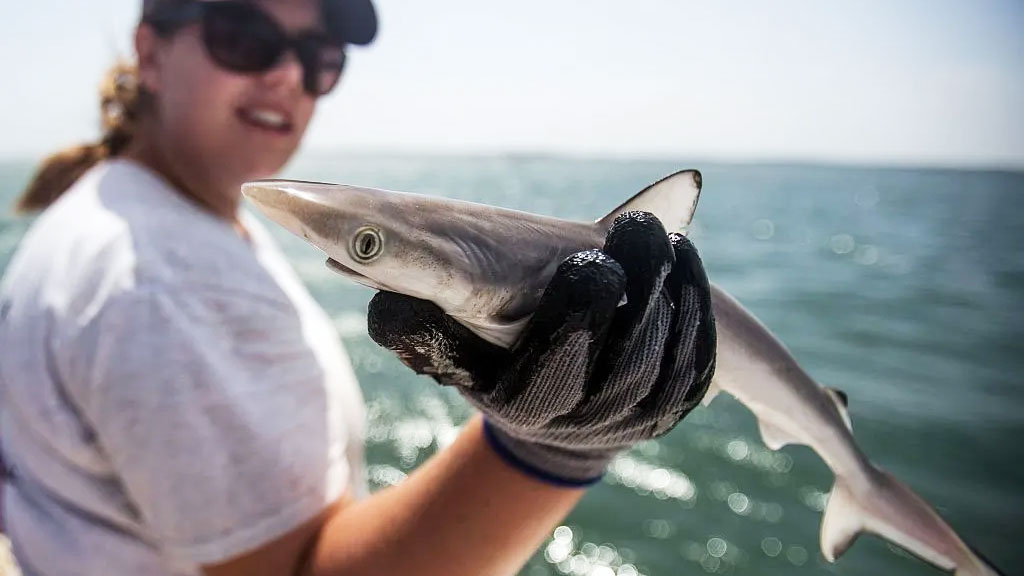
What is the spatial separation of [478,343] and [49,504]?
5.16ft

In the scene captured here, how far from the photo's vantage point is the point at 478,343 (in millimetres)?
1496

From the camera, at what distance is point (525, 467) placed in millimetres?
1638

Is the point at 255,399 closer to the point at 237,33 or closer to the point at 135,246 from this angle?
the point at 135,246

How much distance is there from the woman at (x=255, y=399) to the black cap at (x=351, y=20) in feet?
3.27

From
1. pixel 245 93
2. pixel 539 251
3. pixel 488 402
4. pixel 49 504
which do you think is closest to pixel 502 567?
pixel 488 402

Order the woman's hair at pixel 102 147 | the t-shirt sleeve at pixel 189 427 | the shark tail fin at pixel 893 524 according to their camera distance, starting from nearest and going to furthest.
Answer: the t-shirt sleeve at pixel 189 427 < the shark tail fin at pixel 893 524 < the woman's hair at pixel 102 147

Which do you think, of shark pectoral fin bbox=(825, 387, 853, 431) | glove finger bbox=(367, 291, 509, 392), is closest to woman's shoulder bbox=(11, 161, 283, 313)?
glove finger bbox=(367, 291, 509, 392)

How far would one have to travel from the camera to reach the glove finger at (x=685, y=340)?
1.51m

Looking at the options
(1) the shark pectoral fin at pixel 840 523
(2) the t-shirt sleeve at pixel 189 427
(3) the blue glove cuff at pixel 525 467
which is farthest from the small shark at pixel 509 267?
(2) the t-shirt sleeve at pixel 189 427

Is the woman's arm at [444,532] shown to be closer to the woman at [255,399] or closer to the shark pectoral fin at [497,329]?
the woman at [255,399]

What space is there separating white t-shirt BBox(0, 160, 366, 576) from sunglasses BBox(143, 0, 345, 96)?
0.55 m

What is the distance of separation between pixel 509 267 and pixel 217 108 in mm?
1573

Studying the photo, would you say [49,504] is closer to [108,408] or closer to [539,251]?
[108,408]

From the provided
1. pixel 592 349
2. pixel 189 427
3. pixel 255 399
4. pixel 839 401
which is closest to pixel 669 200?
pixel 592 349
